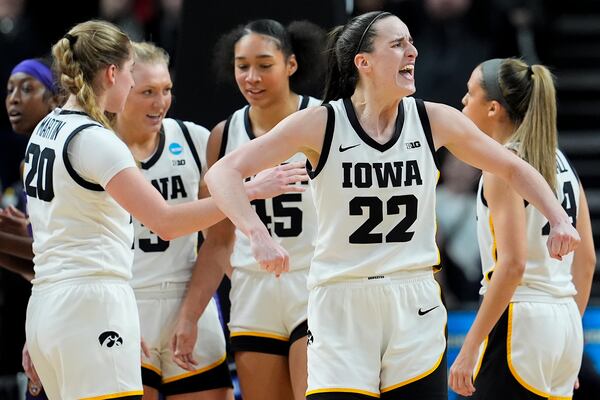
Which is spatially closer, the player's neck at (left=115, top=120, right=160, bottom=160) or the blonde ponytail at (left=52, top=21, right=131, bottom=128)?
the blonde ponytail at (left=52, top=21, right=131, bottom=128)

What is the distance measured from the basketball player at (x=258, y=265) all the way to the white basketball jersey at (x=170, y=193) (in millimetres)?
92

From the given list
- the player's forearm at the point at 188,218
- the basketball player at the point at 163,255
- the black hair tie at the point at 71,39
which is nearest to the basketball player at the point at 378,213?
the player's forearm at the point at 188,218

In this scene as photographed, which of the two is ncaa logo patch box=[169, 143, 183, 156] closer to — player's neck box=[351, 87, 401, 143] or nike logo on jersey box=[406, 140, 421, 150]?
player's neck box=[351, 87, 401, 143]

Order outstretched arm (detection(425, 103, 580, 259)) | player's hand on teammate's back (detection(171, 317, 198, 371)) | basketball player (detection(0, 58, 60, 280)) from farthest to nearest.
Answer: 1. basketball player (detection(0, 58, 60, 280))
2. player's hand on teammate's back (detection(171, 317, 198, 371))
3. outstretched arm (detection(425, 103, 580, 259))

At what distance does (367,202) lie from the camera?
4.17m

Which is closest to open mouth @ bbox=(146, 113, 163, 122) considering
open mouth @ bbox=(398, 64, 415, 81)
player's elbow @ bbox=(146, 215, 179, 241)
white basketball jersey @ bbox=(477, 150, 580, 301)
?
player's elbow @ bbox=(146, 215, 179, 241)

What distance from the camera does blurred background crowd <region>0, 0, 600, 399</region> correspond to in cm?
880

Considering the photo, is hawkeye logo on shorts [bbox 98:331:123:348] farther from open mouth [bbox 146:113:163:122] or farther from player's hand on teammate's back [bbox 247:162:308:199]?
open mouth [bbox 146:113:163:122]

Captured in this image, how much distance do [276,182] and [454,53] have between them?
5973 millimetres

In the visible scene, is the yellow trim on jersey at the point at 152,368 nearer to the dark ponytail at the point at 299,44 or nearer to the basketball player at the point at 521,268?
the basketball player at the point at 521,268

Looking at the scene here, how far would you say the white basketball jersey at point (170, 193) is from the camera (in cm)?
516

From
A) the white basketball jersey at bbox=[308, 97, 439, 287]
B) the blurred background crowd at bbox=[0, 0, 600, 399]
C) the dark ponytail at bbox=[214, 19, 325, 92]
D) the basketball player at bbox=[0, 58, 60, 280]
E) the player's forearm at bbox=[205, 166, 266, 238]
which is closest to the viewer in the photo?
the player's forearm at bbox=[205, 166, 266, 238]

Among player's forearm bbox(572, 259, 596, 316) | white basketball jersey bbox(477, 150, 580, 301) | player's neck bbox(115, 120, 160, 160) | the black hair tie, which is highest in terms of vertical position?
the black hair tie

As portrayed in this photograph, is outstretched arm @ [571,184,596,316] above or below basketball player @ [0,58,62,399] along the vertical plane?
below
